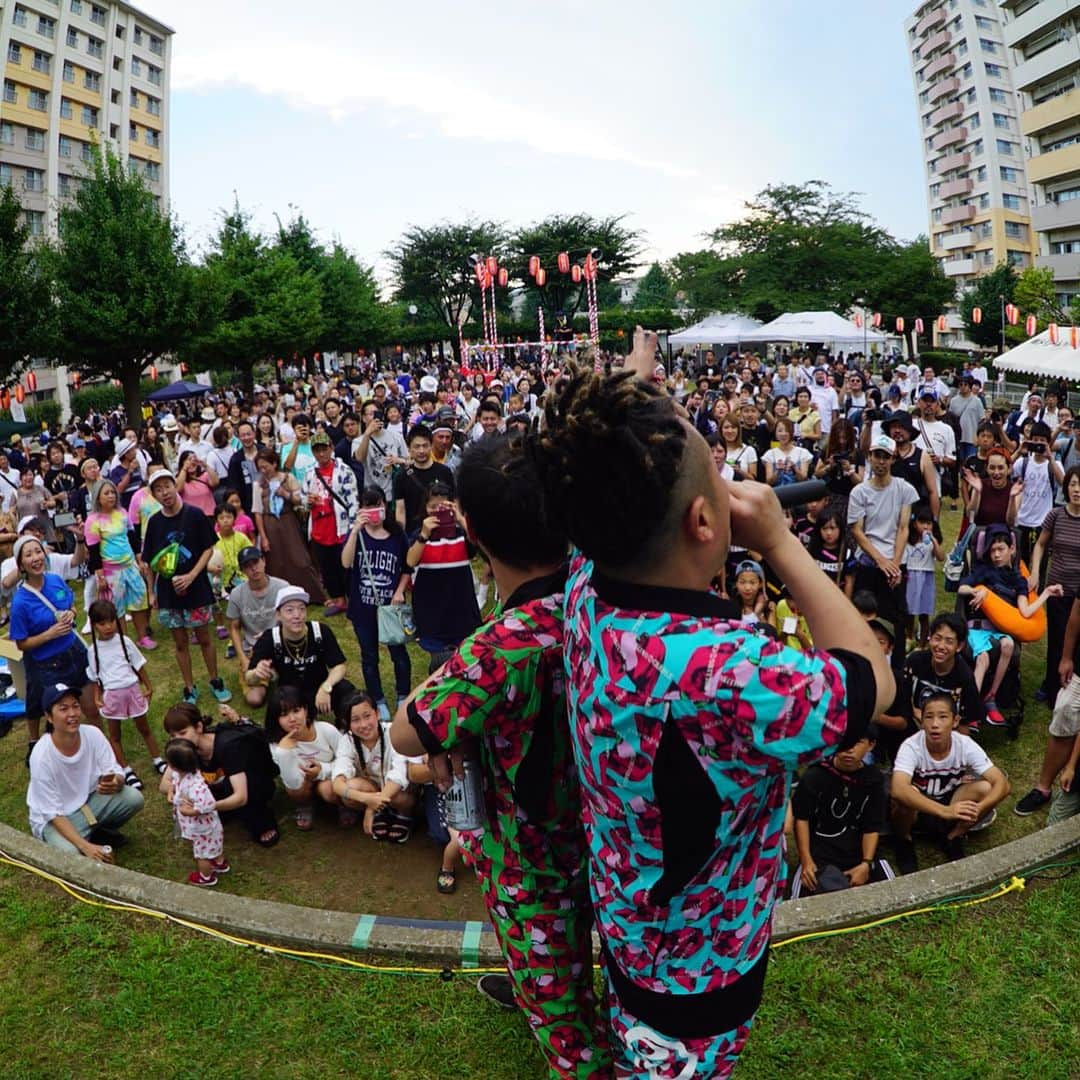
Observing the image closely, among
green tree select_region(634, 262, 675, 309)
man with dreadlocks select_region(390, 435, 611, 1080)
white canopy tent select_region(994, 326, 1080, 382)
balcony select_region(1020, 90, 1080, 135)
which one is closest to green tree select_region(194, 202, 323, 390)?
white canopy tent select_region(994, 326, 1080, 382)

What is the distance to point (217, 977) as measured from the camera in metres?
3.20

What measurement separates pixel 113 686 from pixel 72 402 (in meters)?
38.9

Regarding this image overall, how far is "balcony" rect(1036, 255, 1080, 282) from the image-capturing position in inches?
1770

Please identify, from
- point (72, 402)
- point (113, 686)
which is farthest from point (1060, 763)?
point (72, 402)

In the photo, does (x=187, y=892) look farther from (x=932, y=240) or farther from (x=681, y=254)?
(x=932, y=240)

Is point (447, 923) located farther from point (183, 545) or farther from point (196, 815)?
point (183, 545)

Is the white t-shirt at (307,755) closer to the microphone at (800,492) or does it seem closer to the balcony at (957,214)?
the microphone at (800,492)

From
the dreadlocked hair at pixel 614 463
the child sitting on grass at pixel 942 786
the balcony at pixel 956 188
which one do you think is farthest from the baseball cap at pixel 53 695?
the balcony at pixel 956 188

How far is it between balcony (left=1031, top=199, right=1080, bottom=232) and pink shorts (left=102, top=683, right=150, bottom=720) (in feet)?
172

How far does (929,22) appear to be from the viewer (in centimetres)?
6344

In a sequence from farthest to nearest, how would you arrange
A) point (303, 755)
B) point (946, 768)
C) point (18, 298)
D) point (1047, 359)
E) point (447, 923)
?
1. point (18, 298)
2. point (1047, 359)
3. point (303, 755)
4. point (946, 768)
5. point (447, 923)

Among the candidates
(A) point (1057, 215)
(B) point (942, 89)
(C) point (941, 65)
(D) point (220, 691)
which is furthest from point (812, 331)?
(C) point (941, 65)

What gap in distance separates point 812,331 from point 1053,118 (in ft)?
103

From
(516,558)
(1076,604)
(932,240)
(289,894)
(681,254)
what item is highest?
(932,240)
